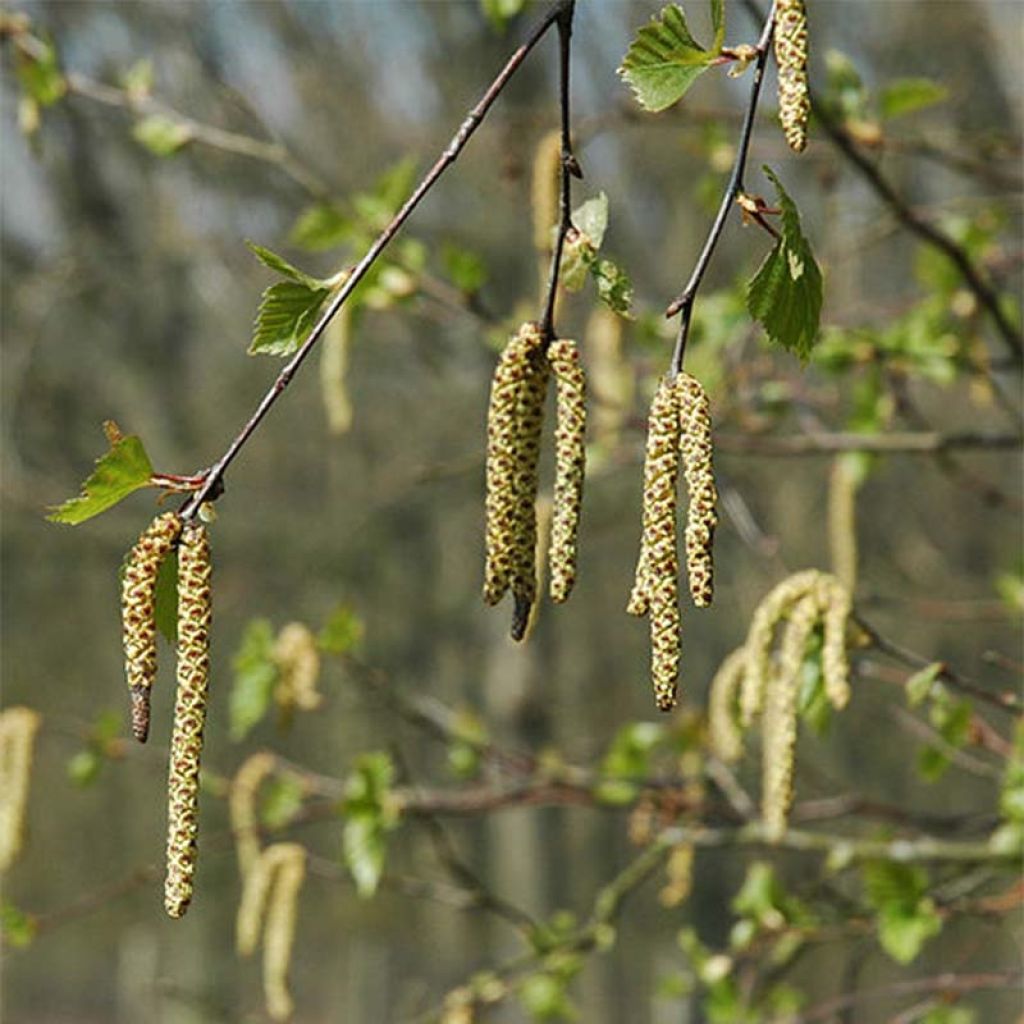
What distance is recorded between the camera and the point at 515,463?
40.9 inches

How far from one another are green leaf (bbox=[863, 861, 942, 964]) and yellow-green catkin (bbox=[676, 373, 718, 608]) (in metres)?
1.62

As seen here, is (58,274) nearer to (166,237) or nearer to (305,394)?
(166,237)

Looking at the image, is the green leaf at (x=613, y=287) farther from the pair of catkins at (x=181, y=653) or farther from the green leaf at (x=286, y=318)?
the pair of catkins at (x=181, y=653)

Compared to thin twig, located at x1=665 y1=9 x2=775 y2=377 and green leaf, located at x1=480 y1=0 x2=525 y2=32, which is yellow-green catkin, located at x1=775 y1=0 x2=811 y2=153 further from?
green leaf, located at x1=480 y1=0 x2=525 y2=32

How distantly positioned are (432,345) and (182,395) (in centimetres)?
540

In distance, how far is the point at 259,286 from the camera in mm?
8648

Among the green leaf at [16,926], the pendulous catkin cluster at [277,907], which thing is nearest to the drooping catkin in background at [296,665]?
the pendulous catkin cluster at [277,907]

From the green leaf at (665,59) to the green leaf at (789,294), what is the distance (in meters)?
0.13

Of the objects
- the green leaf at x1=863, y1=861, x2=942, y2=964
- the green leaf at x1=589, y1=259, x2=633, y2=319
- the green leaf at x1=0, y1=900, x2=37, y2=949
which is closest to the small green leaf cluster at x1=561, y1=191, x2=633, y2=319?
the green leaf at x1=589, y1=259, x2=633, y2=319

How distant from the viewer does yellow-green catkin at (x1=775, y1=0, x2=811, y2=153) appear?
3.36 ft

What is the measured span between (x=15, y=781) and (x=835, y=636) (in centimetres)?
163

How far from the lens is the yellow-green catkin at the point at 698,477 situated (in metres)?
0.99

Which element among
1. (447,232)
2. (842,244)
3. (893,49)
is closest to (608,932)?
(842,244)

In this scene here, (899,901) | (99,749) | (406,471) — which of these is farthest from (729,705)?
(406,471)
